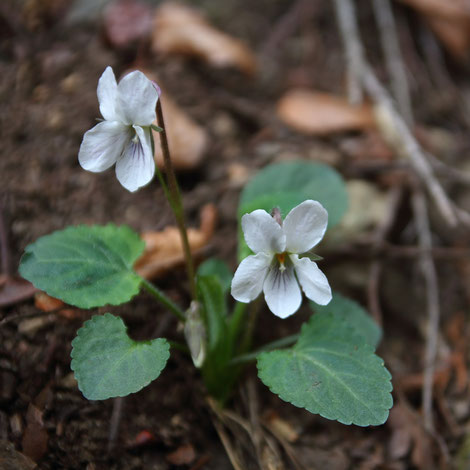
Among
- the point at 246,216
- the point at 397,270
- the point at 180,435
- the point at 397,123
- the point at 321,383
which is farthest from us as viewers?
the point at 397,123

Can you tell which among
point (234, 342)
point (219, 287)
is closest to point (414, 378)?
point (234, 342)

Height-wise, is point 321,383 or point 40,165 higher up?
point 40,165

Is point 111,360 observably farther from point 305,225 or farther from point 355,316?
point 355,316

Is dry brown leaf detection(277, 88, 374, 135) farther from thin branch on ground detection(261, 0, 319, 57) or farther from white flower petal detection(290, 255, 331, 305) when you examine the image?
white flower petal detection(290, 255, 331, 305)

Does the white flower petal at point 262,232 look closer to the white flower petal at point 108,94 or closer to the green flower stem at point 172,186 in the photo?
the green flower stem at point 172,186

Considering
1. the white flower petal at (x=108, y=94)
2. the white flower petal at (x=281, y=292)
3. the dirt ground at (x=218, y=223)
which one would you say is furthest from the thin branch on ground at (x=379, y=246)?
the white flower petal at (x=108, y=94)

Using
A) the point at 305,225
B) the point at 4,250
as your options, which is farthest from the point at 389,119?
the point at 4,250

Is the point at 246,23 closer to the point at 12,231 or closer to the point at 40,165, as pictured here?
the point at 40,165

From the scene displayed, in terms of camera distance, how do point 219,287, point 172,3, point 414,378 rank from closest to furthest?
point 219,287 → point 414,378 → point 172,3
